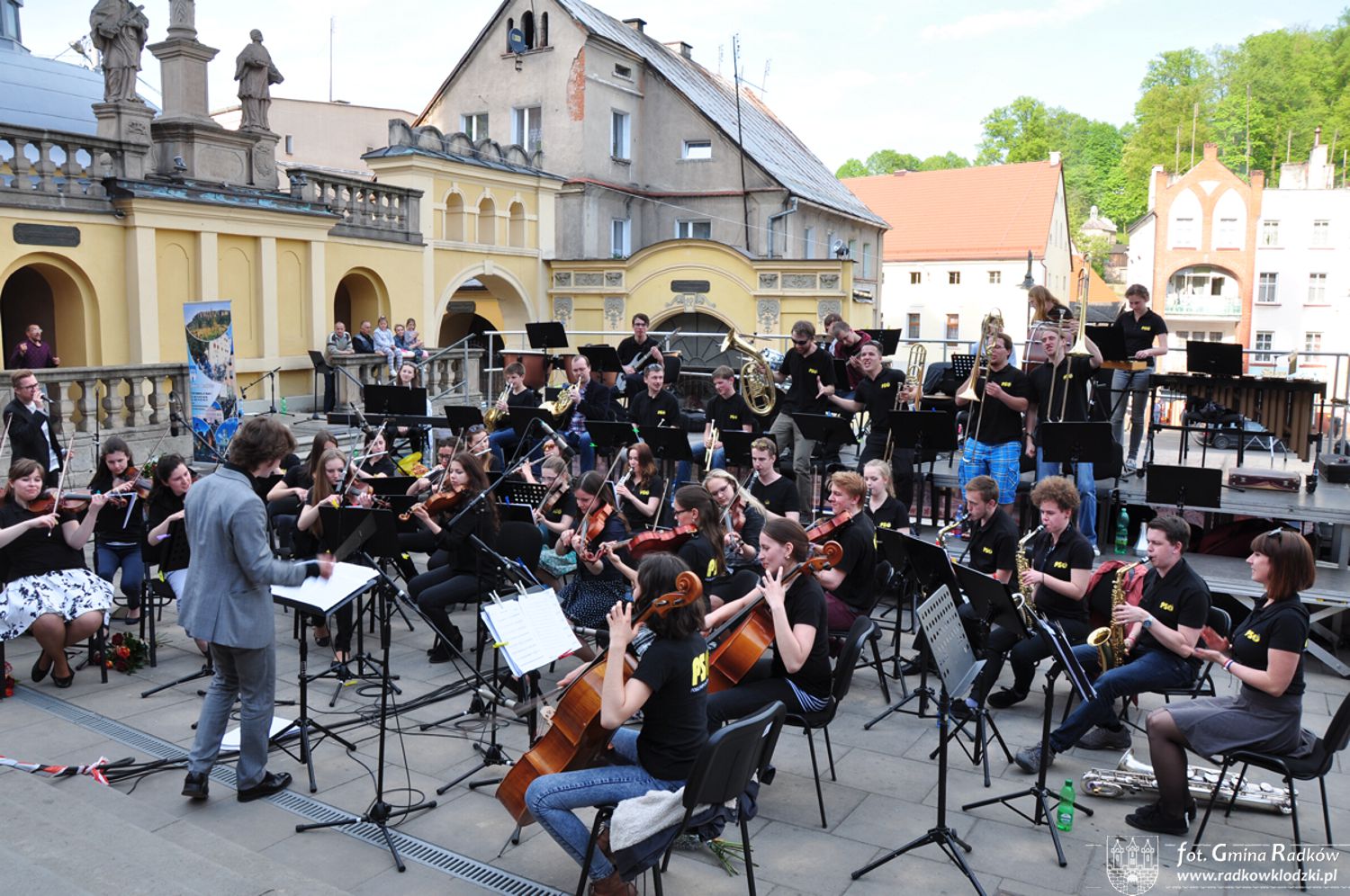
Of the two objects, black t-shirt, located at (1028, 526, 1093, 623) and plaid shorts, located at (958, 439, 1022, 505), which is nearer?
black t-shirt, located at (1028, 526, 1093, 623)

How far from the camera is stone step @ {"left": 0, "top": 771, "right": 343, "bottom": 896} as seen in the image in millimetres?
4582

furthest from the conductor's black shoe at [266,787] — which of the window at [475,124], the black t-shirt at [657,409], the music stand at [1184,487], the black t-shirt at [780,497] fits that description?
the window at [475,124]

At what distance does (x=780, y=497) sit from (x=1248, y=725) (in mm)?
4201

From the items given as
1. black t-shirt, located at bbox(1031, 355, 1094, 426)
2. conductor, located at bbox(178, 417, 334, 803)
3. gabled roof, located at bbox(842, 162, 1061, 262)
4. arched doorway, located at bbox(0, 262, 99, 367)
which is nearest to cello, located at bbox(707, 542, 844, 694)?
conductor, located at bbox(178, 417, 334, 803)

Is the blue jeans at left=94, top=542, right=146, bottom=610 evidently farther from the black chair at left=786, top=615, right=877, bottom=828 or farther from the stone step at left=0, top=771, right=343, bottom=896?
the black chair at left=786, top=615, right=877, bottom=828

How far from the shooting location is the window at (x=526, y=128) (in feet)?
97.4

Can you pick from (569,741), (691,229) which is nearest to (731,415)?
(569,741)

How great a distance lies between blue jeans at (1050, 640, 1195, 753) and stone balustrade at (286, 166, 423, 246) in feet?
54.8

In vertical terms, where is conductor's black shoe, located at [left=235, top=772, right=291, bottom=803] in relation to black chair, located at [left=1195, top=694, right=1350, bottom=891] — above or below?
below

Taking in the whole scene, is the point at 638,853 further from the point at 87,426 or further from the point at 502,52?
the point at 502,52

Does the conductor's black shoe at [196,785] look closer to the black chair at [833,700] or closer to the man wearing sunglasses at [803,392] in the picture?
the black chair at [833,700]

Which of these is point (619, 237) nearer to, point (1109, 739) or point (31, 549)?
point (31, 549)

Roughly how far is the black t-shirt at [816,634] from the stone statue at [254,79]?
16.0m

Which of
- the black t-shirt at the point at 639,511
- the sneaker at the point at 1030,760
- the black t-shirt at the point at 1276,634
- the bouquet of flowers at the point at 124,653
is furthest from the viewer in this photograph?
the black t-shirt at the point at 639,511
